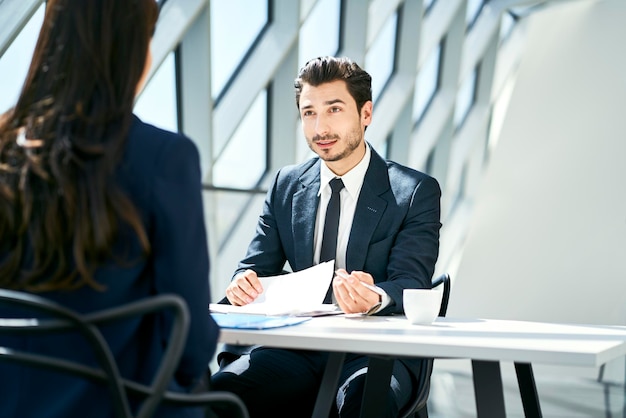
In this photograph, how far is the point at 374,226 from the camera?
2371mm

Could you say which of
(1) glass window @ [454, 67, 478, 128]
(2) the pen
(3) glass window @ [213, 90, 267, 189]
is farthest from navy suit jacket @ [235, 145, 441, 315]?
(1) glass window @ [454, 67, 478, 128]

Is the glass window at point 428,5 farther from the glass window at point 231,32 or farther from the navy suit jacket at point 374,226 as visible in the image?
the navy suit jacket at point 374,226

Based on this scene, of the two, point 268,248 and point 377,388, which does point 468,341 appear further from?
point 268,248

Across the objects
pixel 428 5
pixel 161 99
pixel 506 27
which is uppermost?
pixel 506 27

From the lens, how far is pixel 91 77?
117cm

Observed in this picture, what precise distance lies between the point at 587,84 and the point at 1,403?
7.67m

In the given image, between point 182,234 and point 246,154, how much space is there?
5.13 m

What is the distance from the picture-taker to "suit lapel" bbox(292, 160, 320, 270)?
243 centimetres

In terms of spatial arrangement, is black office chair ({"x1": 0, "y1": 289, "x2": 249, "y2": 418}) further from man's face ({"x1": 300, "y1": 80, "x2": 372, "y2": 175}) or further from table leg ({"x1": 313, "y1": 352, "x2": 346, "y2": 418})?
man's face ({"x1": 300, "y1": 80, "x2": 372, "y2": 175})

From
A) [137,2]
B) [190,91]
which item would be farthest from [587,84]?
[137,2]

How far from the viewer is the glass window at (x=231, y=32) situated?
572cm

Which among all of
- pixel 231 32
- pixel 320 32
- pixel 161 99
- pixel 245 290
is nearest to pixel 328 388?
pixel 245 290

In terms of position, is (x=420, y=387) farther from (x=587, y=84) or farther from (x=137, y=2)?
(x=587, y=84)

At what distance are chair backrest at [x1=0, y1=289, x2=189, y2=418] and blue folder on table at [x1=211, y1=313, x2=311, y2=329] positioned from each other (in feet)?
1.78
